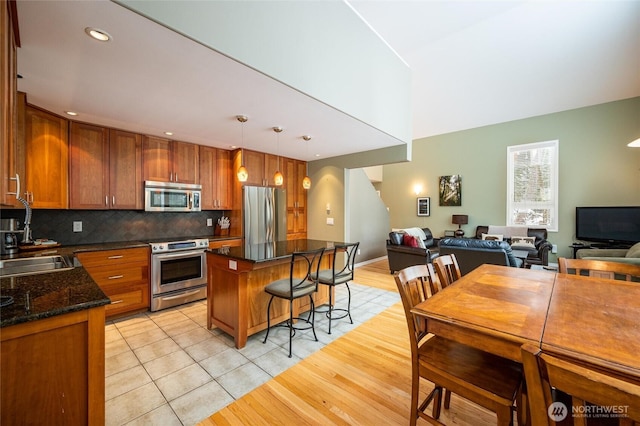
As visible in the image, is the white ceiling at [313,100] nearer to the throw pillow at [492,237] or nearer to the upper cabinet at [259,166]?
the upper cabinet at [259,166]

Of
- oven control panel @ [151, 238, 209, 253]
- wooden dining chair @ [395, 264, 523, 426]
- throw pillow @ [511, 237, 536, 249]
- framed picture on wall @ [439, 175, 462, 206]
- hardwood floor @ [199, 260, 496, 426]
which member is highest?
framed picture on wall @ [439, 175, 462, 206]

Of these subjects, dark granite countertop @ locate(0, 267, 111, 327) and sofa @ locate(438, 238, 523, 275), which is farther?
sofa @ locate(438, 238, 523, 275)

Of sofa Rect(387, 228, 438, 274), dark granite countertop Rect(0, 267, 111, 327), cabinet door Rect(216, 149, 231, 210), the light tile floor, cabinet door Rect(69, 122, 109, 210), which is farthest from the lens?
sofa Rect(387, 228, 438, 274)

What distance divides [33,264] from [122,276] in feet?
2.83

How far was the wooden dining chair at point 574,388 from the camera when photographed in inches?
23.2

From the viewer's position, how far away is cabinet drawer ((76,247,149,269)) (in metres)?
2.80

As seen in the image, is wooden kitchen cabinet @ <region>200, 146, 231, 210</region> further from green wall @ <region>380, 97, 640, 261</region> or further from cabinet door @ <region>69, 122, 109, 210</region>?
green wall @ <region>380, 97, 640, 261</region>

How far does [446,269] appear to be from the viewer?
212 centimetres

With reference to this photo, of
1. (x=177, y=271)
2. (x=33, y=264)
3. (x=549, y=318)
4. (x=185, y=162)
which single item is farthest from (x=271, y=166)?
(x=549, y=318)

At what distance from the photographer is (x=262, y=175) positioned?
461cm

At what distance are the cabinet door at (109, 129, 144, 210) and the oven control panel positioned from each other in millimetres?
654

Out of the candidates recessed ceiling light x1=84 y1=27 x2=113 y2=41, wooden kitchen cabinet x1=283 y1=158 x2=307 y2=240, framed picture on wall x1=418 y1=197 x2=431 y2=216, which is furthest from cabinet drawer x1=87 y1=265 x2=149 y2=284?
framed picture on wall x1=418 y1=197 x2=431 y2=216

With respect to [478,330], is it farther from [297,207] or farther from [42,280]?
[297,207]

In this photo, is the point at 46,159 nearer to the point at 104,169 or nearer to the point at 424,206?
the point at 104,169
